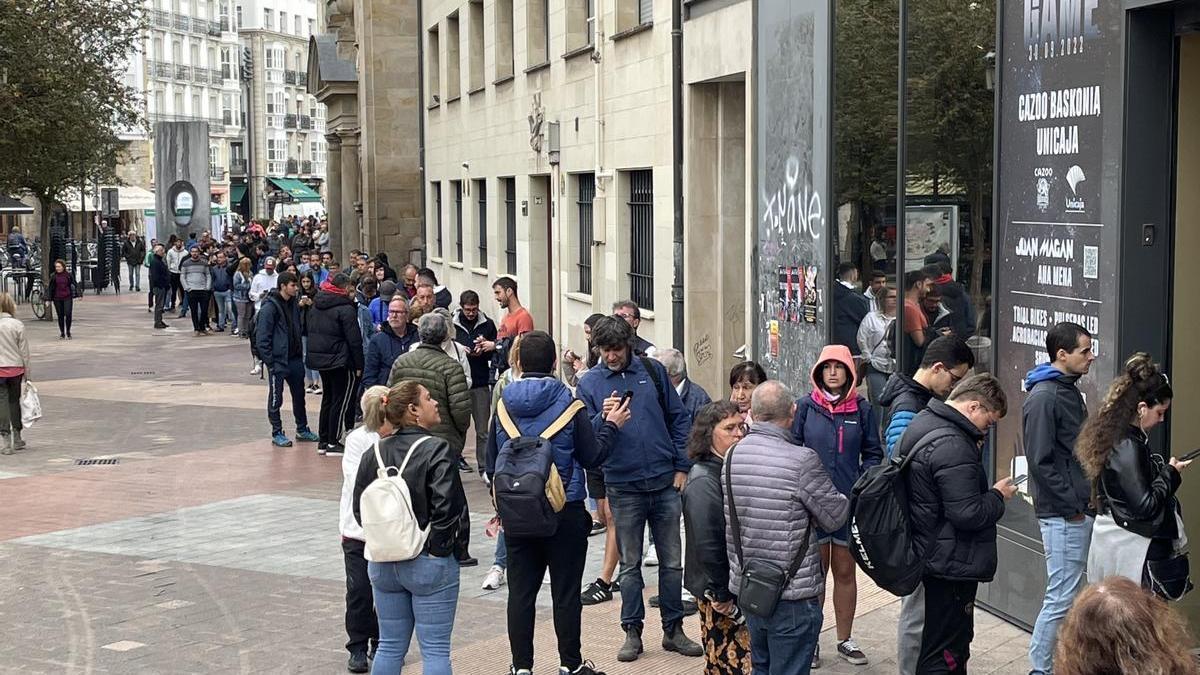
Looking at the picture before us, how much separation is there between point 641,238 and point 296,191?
84224mm

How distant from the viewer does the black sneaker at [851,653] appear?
791 cm

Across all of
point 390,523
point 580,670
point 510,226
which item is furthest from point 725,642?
point 510,226

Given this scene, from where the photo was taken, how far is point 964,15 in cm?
920

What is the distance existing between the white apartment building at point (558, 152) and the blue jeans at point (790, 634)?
927 centimetres

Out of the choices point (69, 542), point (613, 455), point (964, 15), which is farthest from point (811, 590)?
point (69, 542)

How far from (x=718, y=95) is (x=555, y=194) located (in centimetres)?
617

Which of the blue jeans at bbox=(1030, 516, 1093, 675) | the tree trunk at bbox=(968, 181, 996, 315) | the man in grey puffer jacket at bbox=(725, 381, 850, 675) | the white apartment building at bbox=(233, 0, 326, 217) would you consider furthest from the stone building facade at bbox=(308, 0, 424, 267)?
the white apartment building at bbox=(233, 0, 326, 217)

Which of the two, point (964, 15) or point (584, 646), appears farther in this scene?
point (964, 15)

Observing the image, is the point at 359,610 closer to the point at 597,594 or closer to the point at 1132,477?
the point at 597,594

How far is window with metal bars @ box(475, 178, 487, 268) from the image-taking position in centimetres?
2778

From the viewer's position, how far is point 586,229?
20094mm

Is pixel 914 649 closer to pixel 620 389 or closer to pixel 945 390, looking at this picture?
pixel 945 390

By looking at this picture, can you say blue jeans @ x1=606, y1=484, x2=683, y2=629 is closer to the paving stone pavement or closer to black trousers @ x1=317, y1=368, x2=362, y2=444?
the paving stone pavement

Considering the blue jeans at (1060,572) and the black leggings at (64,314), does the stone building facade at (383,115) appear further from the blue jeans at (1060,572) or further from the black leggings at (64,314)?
the blue jeans at (1060,572)
